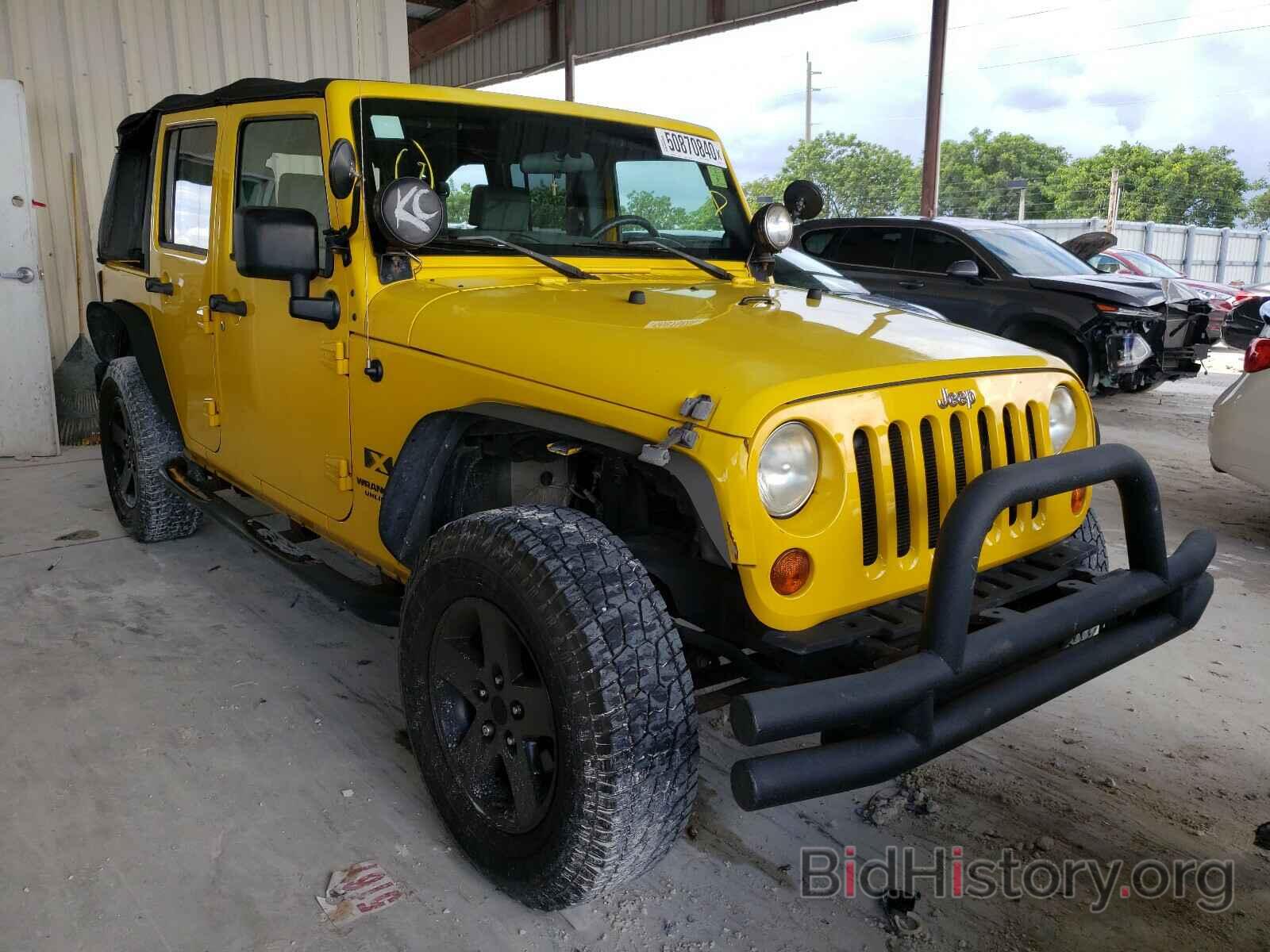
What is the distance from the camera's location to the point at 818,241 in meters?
9.09

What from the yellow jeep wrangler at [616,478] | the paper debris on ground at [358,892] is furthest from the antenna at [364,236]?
the paper debris on ground at [358,892]

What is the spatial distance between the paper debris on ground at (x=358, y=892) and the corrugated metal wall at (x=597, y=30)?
10.7 meters

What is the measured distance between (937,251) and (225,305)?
6.66m

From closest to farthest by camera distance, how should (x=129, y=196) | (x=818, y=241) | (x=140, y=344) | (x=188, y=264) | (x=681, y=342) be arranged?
(x=681, y=342)
(x=188, y=264)
(x=140, y=344)
(x=129, y=196)
(x=818, y=241)

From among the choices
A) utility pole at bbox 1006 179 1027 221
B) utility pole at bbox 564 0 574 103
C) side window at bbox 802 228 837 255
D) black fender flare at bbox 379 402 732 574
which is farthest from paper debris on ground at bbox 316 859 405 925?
utility pole at bbox 1006 179 1027 221

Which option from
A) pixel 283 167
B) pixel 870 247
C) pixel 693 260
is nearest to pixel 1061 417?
pixel 693 260

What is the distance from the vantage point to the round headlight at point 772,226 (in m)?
3.33

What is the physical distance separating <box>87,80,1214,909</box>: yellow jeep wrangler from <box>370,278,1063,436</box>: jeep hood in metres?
0.01

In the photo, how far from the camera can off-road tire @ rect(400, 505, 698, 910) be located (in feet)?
5.82

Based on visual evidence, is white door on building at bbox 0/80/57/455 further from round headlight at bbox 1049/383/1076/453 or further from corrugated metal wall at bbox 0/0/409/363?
round headlight at bbox 1049/383/1076/453

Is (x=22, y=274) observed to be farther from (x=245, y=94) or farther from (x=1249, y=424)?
(x=1249, y=424)

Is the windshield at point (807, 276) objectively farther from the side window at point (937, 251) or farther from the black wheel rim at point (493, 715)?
the black wheel rim at point (493, 715)

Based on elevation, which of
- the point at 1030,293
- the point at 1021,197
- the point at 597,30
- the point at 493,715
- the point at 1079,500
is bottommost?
the point at 493,715

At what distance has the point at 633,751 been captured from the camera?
1.77m
